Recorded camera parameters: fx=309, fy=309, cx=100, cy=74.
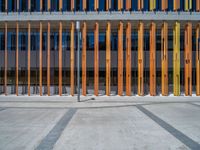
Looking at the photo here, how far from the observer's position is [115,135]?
1045 cm

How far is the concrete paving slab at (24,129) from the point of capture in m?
9.11

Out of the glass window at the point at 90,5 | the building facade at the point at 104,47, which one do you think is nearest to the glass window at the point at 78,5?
the building facade at the point at 104,47

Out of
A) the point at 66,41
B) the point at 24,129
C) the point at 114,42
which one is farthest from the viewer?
the point at 114,42

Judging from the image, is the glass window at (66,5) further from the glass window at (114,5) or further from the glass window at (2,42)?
the glass window at (2,42)

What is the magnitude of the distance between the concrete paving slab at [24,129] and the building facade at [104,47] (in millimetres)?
13878

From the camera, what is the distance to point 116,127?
39.4ft

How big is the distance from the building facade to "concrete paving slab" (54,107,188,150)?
1480 cm

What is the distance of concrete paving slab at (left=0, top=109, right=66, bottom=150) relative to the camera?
29.9 ft

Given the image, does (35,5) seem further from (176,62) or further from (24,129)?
(24,129)

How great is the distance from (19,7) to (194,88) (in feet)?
64.0

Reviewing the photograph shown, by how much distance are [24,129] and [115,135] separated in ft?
11.6

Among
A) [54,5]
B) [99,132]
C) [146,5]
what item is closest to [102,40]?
[146,5]

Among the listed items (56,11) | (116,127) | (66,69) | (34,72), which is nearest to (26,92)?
(34,72)

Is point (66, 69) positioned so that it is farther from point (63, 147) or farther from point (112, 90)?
point (63, 147)
